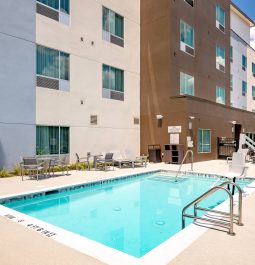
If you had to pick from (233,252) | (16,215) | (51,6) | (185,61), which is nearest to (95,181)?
(16,215)

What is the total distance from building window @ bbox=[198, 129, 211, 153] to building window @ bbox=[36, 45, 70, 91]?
30.7 ft

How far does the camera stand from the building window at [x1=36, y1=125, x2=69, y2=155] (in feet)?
40.8

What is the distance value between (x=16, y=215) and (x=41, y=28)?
9686mm

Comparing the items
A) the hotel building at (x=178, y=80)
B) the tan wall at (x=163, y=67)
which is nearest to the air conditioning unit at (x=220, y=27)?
the hotel building at (x=178, y=80)

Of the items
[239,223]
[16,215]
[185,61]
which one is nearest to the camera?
[239,223]

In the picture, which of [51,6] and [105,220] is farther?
[51,6]

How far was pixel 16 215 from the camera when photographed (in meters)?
5.61

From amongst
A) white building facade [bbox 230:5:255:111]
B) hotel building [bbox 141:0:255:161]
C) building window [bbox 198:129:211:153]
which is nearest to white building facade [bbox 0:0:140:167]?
hotel building [bbox 141:0:255:161]

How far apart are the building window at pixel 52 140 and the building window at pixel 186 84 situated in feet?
29.0

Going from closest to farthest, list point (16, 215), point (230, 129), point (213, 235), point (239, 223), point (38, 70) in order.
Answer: point (213, 235) → point (239, 223) → point (16, 215) → point (38, 70) → point (230, 129)

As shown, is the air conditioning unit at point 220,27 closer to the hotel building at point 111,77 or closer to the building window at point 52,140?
the hotel building at point 111,77

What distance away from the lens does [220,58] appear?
76.3 ft

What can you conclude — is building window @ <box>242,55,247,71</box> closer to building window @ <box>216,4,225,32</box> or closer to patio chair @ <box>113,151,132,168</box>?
building window @ <box>216,4,225,32</box>

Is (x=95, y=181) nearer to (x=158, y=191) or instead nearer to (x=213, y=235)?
(x=158, y=191)
